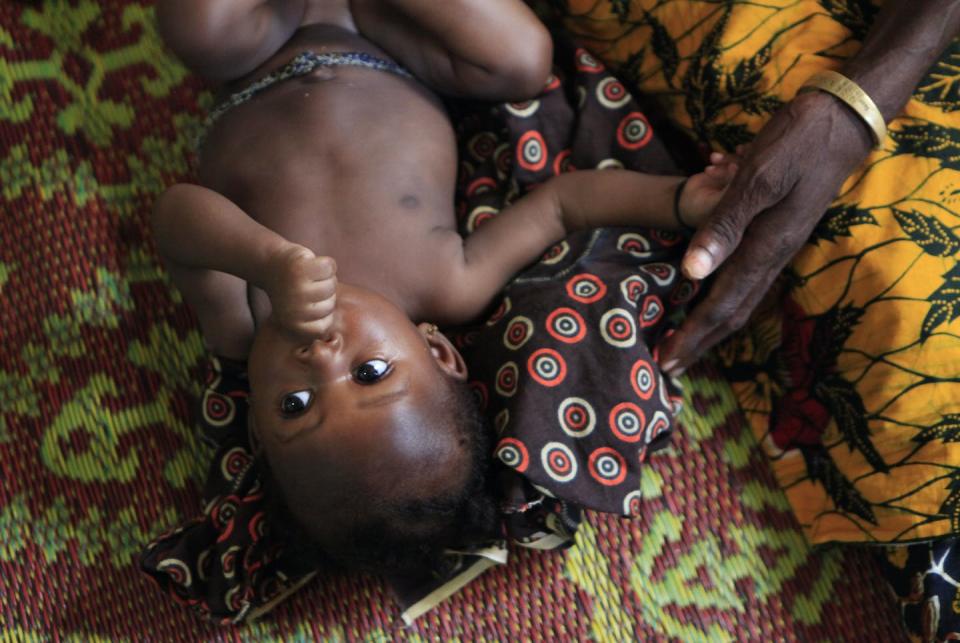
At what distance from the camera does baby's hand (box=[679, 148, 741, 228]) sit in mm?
1003

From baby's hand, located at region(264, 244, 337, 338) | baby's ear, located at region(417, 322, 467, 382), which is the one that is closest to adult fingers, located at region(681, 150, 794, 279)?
baby's ear, located at region(417, 322, 467, 382)

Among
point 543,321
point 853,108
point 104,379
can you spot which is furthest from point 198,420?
point 853,108

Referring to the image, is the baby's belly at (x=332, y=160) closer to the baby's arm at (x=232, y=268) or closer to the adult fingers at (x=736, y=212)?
the baby's arm at (x=232, y=268)

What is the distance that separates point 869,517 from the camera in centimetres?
102

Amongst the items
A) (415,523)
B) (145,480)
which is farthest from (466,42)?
(145,480)

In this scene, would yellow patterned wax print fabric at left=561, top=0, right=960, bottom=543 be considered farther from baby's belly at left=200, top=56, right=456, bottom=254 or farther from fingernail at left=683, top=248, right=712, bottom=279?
baby's belly at left=200, top=56, right=456, bottom=254

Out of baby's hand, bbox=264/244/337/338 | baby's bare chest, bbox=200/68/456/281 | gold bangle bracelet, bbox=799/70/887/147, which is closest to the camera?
baby's hand, bbox=264/244/337/338

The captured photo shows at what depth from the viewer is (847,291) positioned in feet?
3.27

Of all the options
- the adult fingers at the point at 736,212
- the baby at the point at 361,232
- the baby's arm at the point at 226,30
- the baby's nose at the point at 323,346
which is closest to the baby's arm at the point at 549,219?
the baby at the point at 361,232

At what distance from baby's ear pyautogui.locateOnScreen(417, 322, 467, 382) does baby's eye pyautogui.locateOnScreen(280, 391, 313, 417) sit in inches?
6.4

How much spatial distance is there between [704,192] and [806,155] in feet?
0.40

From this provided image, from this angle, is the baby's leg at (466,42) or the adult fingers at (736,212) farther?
the baby's leg at (466,42)

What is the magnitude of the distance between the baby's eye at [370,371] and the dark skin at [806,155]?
13.5 inches

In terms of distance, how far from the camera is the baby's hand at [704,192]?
3.29 ft
